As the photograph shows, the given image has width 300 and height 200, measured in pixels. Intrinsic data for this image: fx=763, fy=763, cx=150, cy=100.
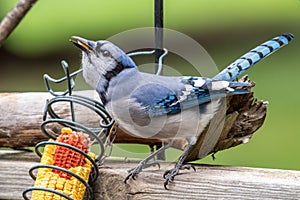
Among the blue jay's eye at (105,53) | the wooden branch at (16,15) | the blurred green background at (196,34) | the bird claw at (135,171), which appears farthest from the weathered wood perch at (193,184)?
the blurred green background at (196,34)

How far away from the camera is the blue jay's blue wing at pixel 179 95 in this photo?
1.79 metres

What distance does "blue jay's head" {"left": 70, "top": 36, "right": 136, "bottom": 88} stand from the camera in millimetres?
1752

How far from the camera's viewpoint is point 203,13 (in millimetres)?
4746

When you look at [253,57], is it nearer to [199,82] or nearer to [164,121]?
[199,82]

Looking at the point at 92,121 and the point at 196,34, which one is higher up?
the point at 196,34

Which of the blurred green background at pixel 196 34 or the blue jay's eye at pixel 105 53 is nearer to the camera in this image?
the blue jay's eye at pixel 105 53

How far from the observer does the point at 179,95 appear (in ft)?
5.91

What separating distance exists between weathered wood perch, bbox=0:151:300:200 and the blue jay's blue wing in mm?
142

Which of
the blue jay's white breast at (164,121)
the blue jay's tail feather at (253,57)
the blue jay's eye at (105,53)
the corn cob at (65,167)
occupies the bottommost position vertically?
the corn cob at (65,167)

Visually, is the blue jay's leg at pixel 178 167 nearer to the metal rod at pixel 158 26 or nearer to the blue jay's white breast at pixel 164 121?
the blue jay's white breast at pixel 164 121

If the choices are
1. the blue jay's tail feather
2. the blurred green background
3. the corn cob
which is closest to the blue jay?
the blue jay's tail feather

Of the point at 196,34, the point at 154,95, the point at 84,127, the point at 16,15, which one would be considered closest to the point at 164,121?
the point at 154,95

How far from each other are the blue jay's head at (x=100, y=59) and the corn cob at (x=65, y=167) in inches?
5.6

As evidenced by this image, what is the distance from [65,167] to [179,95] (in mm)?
317
